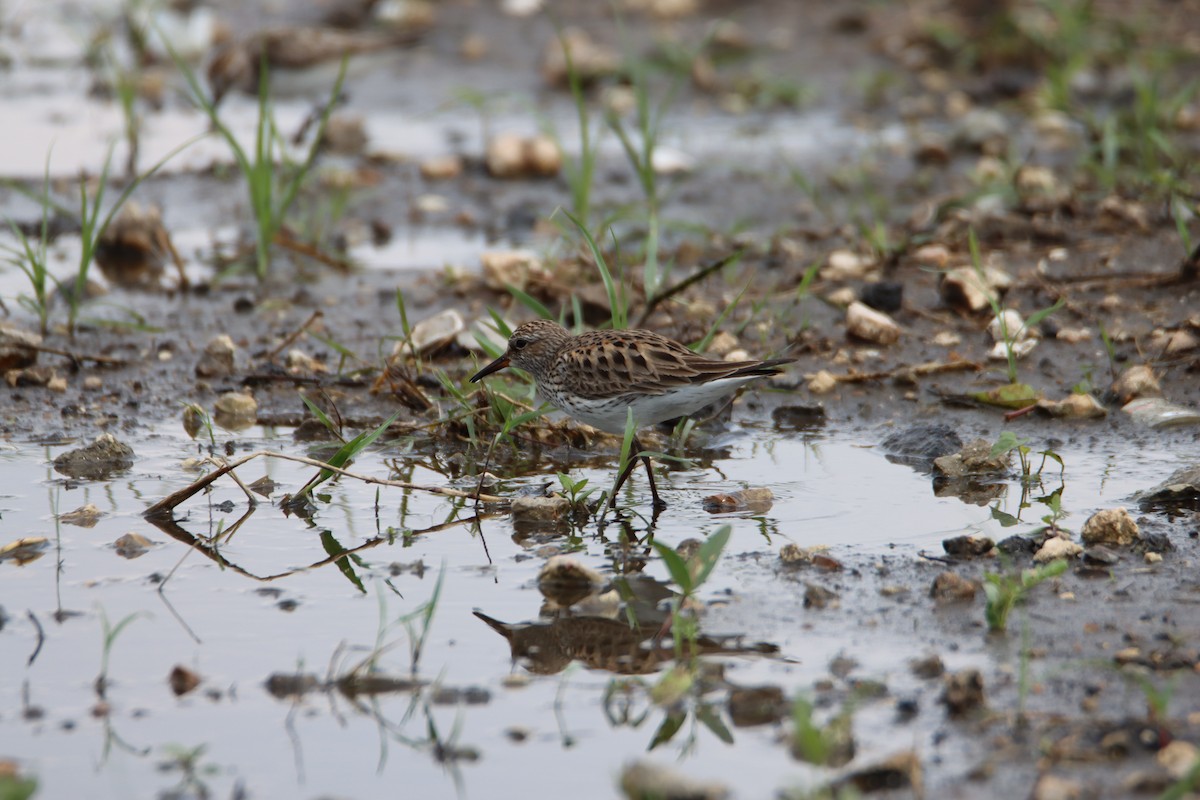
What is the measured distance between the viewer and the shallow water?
383cm

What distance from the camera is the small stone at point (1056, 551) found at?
5035mm

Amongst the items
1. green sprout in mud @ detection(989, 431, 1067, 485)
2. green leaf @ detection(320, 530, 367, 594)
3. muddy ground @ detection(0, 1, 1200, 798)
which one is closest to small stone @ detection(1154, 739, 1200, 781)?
muddy ground @ detection(0, 1, 1200, 798)

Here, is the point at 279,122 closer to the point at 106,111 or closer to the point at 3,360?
the point at 106,111

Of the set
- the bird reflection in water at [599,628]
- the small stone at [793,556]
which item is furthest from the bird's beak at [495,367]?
the small stone at [793,556]

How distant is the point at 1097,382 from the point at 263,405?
166 inches

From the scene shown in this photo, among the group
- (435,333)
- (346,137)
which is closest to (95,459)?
(435,333)

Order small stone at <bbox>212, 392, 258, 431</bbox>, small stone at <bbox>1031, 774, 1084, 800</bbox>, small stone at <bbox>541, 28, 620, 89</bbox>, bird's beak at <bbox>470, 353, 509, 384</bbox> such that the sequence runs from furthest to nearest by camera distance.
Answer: small stone at <bbox>541, 28, 620, 89</bbox> → small stone at <bbox>212, 392, 258, 431</bbox> → bird's beak at <bbox>470, 353, 509, 384</bbox> → small stone at <bbox>1031, 774, 1084, 800</bbox>

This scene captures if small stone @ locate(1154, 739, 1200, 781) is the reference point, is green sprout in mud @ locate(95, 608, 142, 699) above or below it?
below

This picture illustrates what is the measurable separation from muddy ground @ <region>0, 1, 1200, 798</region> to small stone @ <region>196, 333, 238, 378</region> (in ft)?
0.34

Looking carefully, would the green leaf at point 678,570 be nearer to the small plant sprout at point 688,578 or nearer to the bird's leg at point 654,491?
the small plant sprout at point 688,578

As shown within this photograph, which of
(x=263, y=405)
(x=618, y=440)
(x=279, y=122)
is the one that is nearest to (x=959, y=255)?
(x=618, y=440)

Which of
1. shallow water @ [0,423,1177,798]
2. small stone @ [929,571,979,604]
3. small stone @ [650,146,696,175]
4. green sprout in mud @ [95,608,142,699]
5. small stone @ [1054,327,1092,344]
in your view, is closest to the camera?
shallow water @ [0,423,1177,798]

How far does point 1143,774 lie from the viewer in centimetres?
359

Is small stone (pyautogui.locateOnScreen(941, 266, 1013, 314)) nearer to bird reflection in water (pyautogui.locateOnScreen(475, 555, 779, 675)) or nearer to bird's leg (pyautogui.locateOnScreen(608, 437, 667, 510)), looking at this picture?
bird's leg (pyautogui.locateOnScreen(608, 437, 667, 510))
